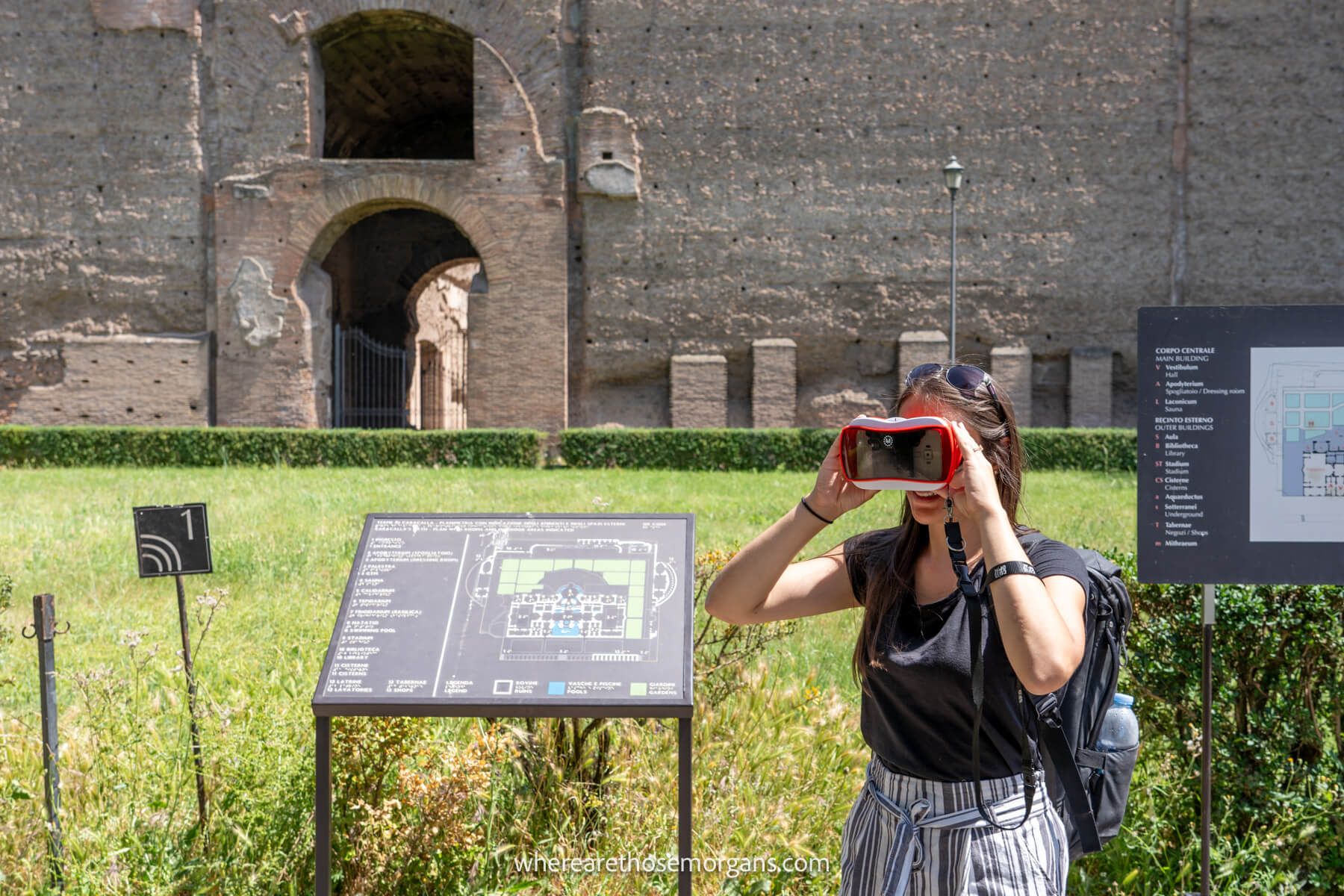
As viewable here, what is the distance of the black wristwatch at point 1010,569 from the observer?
1.57m

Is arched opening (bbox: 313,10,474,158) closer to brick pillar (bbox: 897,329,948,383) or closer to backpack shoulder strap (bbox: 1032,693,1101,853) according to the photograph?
brick pillar (bbox: 897,329,948,383)

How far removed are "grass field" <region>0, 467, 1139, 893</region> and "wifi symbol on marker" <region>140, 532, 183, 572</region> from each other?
46cm

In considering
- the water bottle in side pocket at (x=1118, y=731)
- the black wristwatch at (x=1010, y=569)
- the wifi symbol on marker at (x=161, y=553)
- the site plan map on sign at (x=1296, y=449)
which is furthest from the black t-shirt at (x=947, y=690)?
the wifi symbol on marker at (x=161, y=553)

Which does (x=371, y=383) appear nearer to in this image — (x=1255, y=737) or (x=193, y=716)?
(x=193, y=716)

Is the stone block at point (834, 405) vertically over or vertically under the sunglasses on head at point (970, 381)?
over

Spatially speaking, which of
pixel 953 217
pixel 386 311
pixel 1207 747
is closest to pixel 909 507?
pixel 1207 747

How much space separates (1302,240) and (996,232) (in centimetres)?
451

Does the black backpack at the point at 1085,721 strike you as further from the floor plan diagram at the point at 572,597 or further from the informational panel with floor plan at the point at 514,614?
the floor plan diagram at the point at 572,597

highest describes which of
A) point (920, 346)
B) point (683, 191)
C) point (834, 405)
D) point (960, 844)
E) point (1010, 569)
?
point (683, 191)

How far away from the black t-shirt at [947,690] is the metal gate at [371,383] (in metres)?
15.7

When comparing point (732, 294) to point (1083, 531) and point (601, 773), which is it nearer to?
point (1083, 531)

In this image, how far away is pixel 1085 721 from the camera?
1.79 m

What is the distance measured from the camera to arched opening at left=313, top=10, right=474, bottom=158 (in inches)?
621

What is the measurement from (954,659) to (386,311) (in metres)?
18.6
